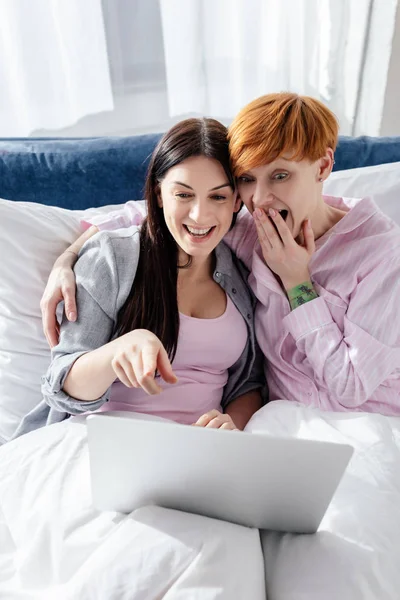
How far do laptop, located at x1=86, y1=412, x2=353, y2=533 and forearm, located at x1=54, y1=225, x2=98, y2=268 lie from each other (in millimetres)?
460

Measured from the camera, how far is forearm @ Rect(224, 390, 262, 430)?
1.21 m

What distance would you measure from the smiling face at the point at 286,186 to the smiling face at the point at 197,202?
0.04 meters

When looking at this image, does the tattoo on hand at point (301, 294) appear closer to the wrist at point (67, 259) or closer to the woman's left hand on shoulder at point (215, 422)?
the woman's left hand on shoulder at point (215, 422)

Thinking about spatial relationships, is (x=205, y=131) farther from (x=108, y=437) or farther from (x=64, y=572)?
(x=64, y=572)

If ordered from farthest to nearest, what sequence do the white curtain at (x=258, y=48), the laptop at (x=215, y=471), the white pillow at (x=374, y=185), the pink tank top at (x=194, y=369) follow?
1. the white curtain at (x=258, y=48)
2. the white pillow at (x=374, y=185)
3. the pink tank top at (x=194, y=369)
4. the laptop at (x=215, y=471)

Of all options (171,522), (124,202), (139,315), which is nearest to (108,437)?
(171,522)

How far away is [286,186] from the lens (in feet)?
3.52

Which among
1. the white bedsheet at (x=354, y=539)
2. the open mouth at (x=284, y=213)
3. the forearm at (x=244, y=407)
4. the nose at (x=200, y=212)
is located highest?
the nose at (x=200, y=212)

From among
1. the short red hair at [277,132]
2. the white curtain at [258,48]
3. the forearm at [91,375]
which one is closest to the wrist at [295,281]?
the short red hair at [277,132]

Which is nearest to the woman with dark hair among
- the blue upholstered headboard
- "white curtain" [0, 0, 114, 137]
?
the blue upholstered headboard

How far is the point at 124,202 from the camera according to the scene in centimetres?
150

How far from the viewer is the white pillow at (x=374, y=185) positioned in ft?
4.66

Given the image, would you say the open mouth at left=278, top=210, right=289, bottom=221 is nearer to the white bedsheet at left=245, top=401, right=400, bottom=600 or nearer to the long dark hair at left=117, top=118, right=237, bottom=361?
the long dark hair at left=117, top=118, right=237, bottom=361

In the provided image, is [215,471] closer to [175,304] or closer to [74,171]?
[175,304]
